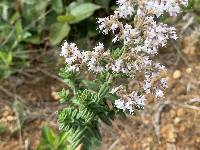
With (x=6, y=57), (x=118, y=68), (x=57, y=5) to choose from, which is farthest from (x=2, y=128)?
(x=118, y=68)

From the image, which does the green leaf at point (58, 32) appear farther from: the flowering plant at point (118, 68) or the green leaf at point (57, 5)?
the flowering plant at point (118, 68)

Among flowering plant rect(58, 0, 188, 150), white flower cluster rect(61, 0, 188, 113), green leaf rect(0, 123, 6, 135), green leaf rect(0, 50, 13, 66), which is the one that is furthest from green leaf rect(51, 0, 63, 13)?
white flower cluster rect(61, 0, 188, 113)

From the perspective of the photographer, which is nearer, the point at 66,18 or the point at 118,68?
the point at 118,68

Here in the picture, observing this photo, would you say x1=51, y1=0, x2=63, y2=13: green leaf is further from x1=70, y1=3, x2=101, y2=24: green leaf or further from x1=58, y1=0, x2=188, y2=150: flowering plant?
x1=58, y1=0, x2=188, y2=150: flowering plant

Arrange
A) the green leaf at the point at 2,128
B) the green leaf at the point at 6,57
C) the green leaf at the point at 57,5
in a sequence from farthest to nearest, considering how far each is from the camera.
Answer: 1. the green leaf at the point at 57,5
2. the green leaf at the point at 6,57
3. the green leaf at the point at 2,128

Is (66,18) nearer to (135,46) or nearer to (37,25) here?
(37,25)

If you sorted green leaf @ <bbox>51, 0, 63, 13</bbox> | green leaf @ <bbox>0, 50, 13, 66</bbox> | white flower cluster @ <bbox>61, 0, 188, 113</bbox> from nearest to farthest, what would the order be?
white flower cluster @ <bbox>61, 0, 188, 113</bbox>, green leaf @ <bbox>0, 50, 13, 66</bbox>, green leaf @ <bbox>51, 0, 63, 13</bbox>

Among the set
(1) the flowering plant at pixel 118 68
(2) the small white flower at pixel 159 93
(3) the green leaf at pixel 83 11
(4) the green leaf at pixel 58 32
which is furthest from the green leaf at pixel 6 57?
(2) the small white flower at pixel 159 93
